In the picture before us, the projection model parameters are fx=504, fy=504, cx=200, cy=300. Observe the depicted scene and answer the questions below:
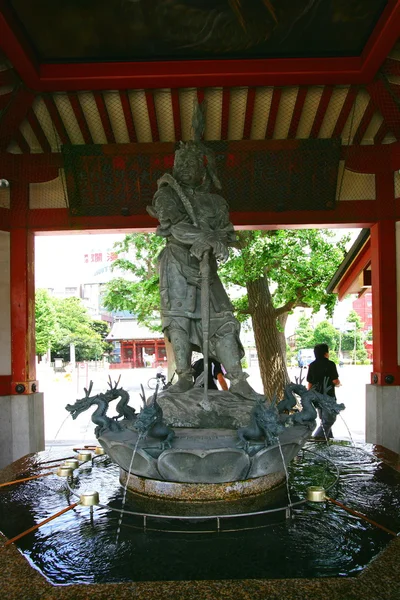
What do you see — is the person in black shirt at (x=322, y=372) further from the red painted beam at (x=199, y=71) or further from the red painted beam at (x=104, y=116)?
the red painted beam at (x=104, y=116)

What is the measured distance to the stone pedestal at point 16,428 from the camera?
21.0 ft

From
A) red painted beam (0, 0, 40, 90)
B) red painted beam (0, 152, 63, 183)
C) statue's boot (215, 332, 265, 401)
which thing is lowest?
statue's boot (215, 332, 265, 401)

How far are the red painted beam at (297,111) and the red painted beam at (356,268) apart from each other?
216 cm

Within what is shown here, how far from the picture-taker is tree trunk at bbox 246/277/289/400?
31.3ft

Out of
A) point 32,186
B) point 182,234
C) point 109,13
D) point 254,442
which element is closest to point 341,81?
point 109,13

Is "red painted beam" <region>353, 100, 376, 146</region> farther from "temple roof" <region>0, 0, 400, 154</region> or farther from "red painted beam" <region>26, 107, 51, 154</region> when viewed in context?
"red painted beam" <region>26, 107, 51, 154</region>

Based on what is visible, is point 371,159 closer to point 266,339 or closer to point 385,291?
point 385,291

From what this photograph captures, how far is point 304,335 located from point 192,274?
36.7 metres

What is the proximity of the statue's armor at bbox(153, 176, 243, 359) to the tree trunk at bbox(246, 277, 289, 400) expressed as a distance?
214 inches

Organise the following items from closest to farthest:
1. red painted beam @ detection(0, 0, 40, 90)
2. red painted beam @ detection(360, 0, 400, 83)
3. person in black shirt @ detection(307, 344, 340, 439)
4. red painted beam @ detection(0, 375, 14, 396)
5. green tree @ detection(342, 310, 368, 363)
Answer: red painted beam @ detection(0, 0, 40, 90) → red painted beam @ detection(360, 0, 400, 83) → person in black shirt @ detection(307, 344, 340, 439) → red painted beam @ detection(0, 375, 14, 396) → green tree @ detection(342, 310, 368, 363)

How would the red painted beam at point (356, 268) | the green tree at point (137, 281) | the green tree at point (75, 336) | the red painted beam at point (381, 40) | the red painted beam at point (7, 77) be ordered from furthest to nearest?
the green tree at point (75, 336) < the green tree at point (137, 281) < the red painted beam at point (356, 268) < the red painted beam at point (7, 77) < the red painted beam at point (381, 40)

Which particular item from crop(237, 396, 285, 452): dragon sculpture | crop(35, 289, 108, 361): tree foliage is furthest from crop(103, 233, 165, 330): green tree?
crop(35, 289, 108, 361): tree foliage

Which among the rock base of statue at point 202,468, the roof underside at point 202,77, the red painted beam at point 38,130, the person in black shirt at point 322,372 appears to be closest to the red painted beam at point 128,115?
the roof underside at point 202,77

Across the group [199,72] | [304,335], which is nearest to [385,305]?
[199,72]
